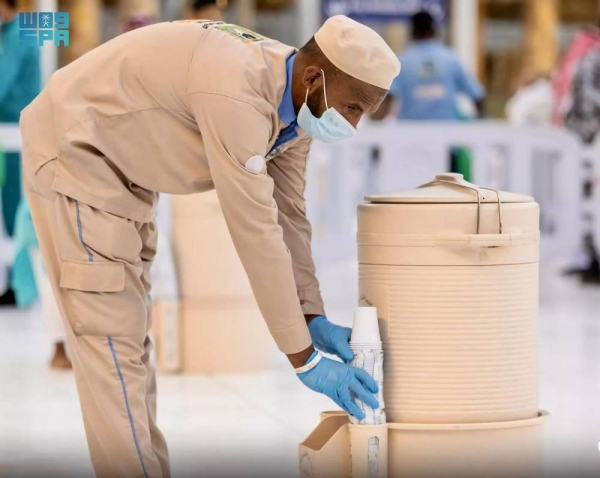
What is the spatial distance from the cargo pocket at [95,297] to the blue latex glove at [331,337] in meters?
0.44

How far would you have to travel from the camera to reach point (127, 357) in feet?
7.63

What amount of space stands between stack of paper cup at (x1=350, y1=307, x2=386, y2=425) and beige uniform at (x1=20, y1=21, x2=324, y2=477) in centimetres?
14

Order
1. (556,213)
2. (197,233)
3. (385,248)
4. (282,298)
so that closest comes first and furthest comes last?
(282,298)
(385,248)
(197,233)
(556,213)

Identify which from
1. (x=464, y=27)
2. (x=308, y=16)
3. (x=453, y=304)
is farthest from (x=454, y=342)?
(x=464, y=27)

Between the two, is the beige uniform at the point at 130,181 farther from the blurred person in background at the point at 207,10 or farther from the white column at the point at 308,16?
the white column at the point at 308,16

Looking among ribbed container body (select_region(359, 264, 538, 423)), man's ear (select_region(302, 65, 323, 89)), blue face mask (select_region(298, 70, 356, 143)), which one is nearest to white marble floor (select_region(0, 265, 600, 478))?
ribbed container body (select_region(359, 264, 538, 423))

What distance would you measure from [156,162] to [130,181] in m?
0.09

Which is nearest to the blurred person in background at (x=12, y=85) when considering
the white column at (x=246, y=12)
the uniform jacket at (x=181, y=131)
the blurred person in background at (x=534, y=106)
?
the uniform jacket at (x=181, y=131)

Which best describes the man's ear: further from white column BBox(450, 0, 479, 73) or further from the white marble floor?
white column BBox(450, 0, 479, 73)

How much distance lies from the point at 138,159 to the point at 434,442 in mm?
870

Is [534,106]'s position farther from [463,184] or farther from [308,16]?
[463,184]

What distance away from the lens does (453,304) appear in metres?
2.35

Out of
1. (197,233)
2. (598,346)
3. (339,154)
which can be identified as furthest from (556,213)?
(197,233)

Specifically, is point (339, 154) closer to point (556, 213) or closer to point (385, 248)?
point (556, 213)
